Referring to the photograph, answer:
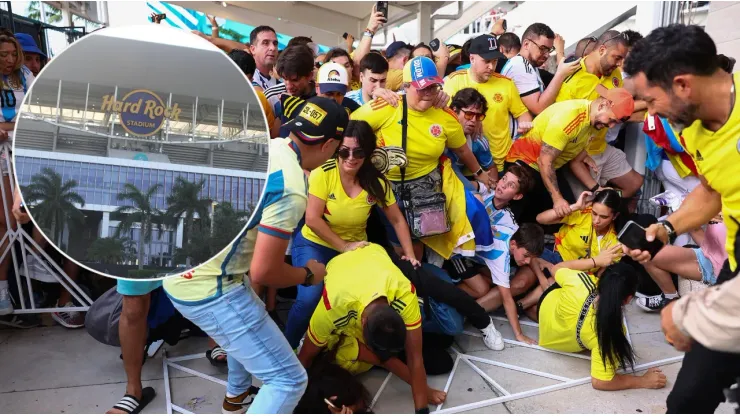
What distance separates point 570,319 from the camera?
3.28m

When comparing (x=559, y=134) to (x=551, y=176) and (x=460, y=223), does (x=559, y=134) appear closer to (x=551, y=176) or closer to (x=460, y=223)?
(x=551, y=176)

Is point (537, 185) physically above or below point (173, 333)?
above

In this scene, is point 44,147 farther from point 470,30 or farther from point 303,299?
point 470,30

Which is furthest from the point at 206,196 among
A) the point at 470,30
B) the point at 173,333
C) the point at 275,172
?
the point at 470,30

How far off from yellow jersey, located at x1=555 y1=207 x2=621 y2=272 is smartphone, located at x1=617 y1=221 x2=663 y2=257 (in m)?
1.89

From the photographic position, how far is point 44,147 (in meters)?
1.60

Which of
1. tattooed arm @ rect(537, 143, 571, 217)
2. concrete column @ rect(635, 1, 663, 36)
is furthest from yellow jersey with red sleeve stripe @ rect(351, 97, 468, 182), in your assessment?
concrete column @ rect(635, 1, 663, 36)

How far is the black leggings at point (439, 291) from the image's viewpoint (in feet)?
11.2

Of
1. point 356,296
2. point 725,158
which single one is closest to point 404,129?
point 356,296

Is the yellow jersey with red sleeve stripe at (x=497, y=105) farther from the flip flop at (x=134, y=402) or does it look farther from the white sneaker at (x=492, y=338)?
the flip flop at (x=134, y=402)

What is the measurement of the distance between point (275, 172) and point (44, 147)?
646 mm

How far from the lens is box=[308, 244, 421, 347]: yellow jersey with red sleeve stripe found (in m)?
2.71

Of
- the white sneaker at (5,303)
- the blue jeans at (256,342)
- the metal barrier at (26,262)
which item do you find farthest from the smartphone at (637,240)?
the white sneaker at (5,303)

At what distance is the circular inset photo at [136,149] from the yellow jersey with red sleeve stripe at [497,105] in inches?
111
